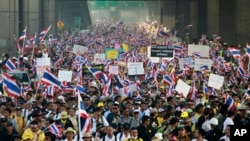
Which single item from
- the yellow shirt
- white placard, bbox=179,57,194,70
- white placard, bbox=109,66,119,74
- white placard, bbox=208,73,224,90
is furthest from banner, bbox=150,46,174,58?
the yellow shirt

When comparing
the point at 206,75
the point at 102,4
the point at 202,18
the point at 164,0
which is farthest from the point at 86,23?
the point at 206,75

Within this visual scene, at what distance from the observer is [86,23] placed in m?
113

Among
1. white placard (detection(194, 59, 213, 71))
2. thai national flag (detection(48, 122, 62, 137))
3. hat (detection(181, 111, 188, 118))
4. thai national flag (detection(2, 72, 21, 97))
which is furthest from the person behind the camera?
white placard (detection(194, 59, 213, 71))

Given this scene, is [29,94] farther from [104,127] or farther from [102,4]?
[102,4]

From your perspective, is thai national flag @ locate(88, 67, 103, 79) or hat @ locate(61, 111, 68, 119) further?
thai national flag @ locate(88, 67, 103, 79)

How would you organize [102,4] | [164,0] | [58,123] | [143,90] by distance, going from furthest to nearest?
[102,4]
[164,0]
[143,90]
[58,123]

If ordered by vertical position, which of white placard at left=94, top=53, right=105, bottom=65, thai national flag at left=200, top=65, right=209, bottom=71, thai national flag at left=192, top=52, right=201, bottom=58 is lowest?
thai national flag at left=200, top=65, right=209, bottom=71

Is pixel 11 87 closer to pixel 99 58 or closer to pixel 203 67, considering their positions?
pixel 203 67

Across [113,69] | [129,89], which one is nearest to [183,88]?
[129,89]

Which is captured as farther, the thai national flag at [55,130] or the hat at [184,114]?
the hat at [184,114]

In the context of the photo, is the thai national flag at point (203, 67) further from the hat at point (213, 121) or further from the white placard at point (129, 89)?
the hat at point (213, 121)

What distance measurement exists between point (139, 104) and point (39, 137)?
13.3 ft

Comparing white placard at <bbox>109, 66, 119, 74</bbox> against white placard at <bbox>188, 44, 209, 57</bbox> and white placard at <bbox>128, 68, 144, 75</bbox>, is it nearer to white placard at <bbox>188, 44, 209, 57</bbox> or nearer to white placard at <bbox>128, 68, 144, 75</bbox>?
white placard at <bbox>128, 68, 144, 75</bbox>

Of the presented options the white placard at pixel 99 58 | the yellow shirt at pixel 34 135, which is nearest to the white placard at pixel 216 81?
the yellow shirt at pixel 34 135
